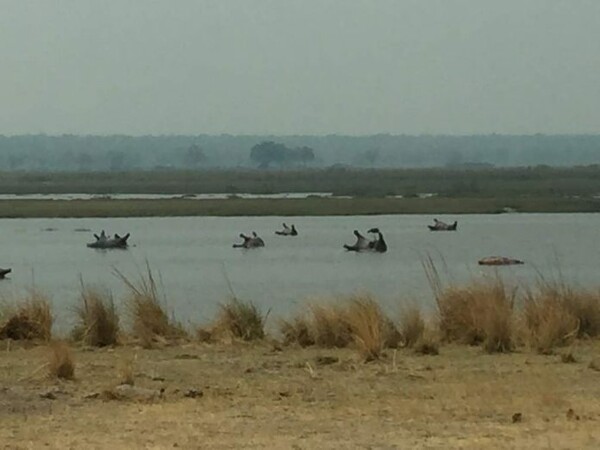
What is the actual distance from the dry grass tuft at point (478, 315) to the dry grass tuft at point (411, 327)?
1.47 ft

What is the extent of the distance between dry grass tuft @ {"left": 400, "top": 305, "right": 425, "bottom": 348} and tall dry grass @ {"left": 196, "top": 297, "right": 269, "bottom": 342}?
1746 millimetres

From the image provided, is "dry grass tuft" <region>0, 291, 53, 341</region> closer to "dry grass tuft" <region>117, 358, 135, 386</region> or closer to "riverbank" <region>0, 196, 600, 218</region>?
"dry grass tuft" <region>117, 358, 135, 386</region>

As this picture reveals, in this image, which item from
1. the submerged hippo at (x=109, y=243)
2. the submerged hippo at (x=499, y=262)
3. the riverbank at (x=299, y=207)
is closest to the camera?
the submerged hippo at (x=499, y=262)

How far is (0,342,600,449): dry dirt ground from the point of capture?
8.92 meters

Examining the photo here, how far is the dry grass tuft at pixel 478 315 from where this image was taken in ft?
46.2

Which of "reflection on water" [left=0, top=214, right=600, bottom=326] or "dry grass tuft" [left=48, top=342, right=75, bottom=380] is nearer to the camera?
"dry grass tuft" [left=48, top=342, right=75, bottom=380]

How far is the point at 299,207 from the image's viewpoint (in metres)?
60.6

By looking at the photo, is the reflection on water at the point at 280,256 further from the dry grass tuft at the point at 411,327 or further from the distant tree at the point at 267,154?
the distant tree at the point at 267,154

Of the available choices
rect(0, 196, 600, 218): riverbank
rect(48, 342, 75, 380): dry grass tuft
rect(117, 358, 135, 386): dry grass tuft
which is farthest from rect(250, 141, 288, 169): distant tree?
rect(48, 342, 75, 380): dry grass tuft

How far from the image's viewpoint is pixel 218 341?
1519cm

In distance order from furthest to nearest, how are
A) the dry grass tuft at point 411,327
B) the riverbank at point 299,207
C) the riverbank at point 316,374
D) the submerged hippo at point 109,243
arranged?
the riverbank at point 299,207
the submerged hippo at point 109,243
the dry grass tuft at point 411,327
the riverbank at point 316,374

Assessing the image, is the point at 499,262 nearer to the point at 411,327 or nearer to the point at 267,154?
the point at 411,327

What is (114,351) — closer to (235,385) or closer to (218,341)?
(218,341)

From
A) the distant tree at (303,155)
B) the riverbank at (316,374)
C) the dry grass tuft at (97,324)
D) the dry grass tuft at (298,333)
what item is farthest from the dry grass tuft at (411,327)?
the distant tree at (303,155)
